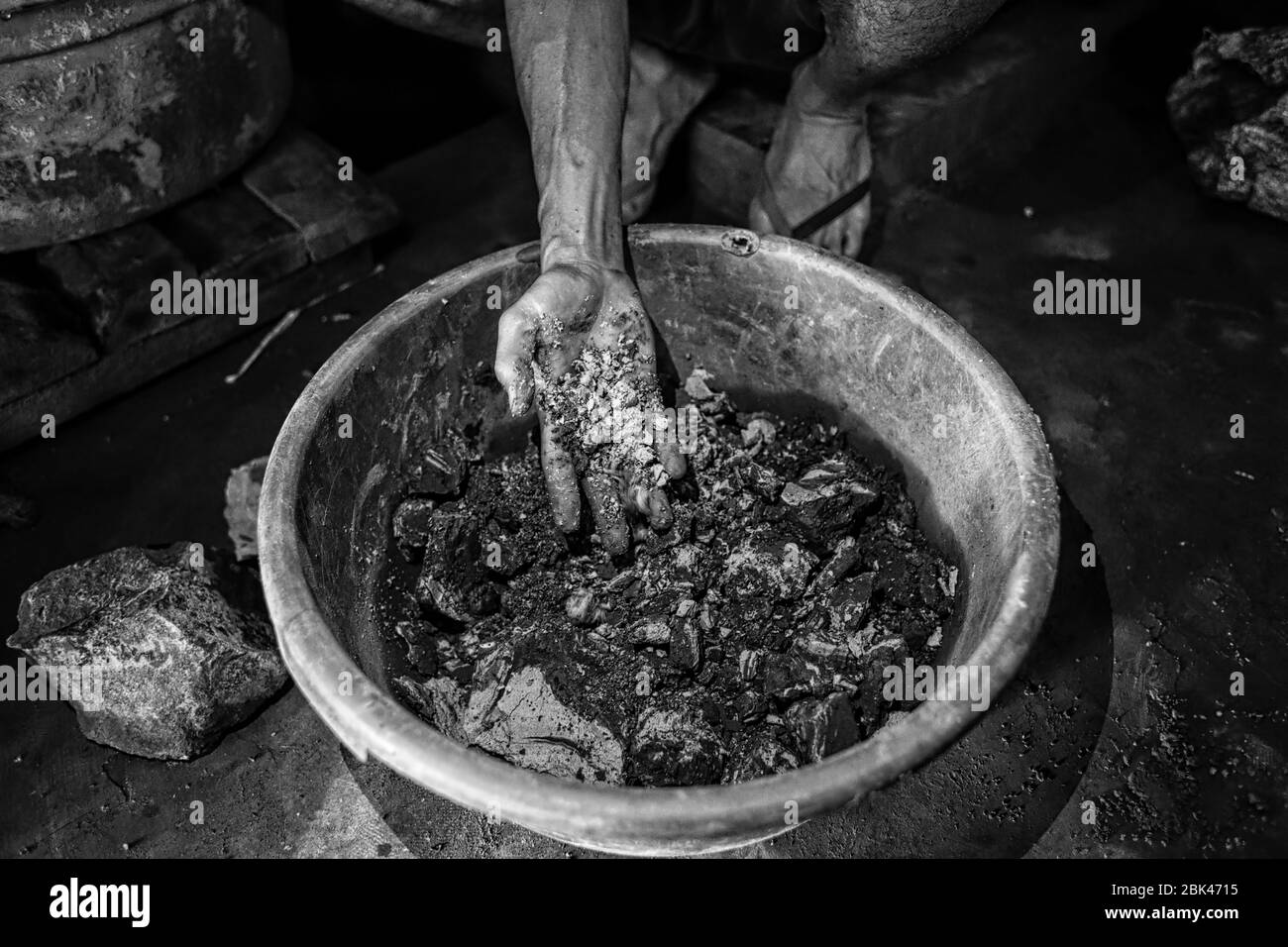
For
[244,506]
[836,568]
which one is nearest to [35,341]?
[244,506]

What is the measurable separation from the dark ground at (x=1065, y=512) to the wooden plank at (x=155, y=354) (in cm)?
5

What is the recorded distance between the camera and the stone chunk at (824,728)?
5.46 ft

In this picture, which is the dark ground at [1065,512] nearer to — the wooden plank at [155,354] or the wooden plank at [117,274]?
the wooden plank at [155,354]

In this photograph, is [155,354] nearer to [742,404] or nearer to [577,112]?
[577,112]

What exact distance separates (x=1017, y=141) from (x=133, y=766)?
2.92 meters

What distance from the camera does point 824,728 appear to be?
5.49 feet

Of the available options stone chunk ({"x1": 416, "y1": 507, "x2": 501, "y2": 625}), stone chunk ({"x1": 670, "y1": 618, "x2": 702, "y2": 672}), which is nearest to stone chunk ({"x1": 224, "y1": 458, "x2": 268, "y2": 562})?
stone chunk ({"x1": 416, "y1": 507, "x2": 501, "y2": 625})

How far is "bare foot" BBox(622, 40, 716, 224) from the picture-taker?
2.94 metres

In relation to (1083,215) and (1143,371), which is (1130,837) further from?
(1083,215)

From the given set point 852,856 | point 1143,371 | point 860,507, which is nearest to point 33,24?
point 860,507

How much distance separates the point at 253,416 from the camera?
8.61 feet

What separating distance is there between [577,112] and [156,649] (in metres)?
1.26

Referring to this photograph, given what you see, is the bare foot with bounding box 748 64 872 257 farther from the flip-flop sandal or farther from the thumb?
the thumb
